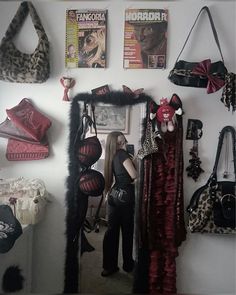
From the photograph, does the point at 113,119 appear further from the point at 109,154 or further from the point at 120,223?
the point at 120,223

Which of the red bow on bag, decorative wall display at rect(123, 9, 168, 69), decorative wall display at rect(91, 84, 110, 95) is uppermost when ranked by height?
decorative wall display at rect(123, 9, 168, 69)

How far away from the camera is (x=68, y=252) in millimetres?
1288

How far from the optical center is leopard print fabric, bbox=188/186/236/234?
125cm

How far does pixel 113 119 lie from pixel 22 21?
603mm

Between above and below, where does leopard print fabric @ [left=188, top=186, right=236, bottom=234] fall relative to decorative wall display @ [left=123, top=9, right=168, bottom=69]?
below

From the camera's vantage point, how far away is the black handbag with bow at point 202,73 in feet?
3.93

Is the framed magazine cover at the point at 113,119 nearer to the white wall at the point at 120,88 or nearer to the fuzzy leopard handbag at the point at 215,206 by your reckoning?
the white wall at the point at 120,88

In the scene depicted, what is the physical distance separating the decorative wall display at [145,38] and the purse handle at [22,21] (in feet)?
1.24

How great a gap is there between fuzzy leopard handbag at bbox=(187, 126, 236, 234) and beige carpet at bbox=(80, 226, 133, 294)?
38 centimetres

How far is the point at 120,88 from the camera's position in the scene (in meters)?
1.27

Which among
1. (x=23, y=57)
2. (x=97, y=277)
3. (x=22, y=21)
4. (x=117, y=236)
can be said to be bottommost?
(x=97, y=277)

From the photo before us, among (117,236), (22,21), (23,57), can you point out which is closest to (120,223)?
(117,236)

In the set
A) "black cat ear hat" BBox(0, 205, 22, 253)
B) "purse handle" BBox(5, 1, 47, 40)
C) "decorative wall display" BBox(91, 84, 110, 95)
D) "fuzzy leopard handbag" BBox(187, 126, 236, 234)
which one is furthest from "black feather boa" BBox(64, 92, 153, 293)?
"fuzzy leopard handbag" BBox(187, 126, 236, 234)

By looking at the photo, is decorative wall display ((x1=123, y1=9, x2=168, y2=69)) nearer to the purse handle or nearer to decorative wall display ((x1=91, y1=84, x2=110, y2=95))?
decorative wall display ((x1=91, y1=84, x2=110, y2=95))
